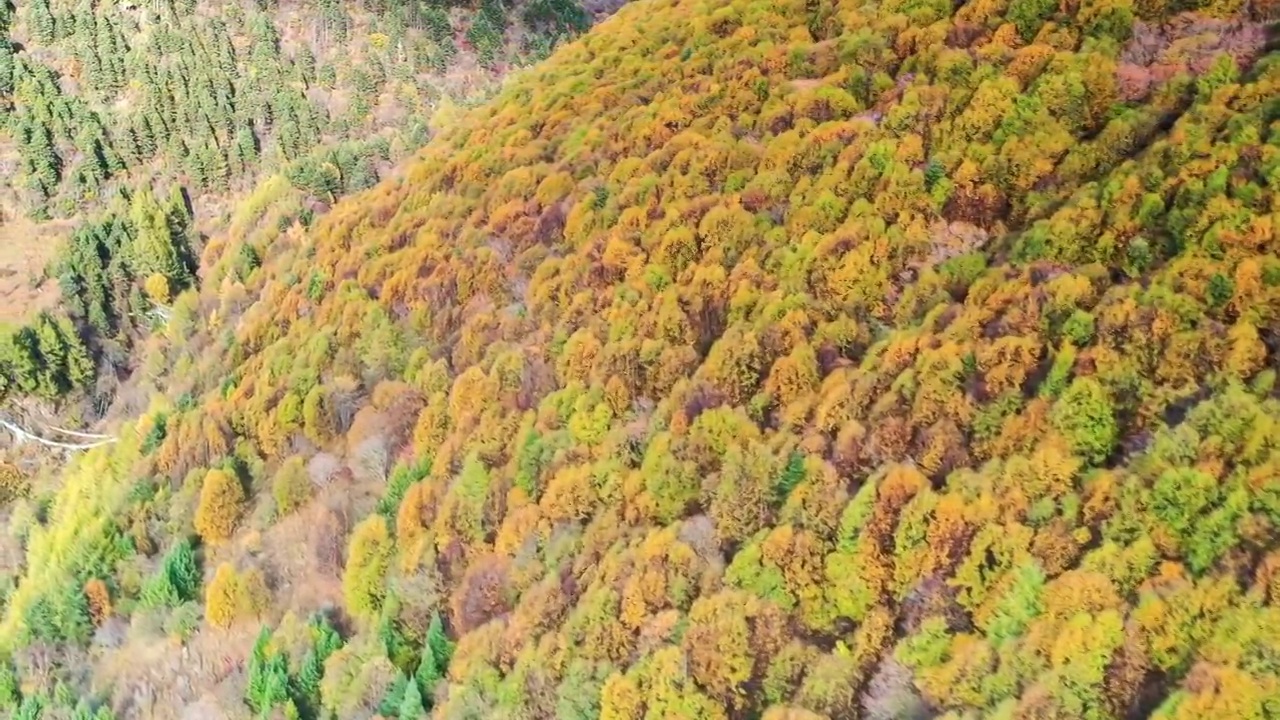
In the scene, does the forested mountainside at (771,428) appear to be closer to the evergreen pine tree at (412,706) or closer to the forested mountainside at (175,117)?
the evergreen pine tree at (412,706)

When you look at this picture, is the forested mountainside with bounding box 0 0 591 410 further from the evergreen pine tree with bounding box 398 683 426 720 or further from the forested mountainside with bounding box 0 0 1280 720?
the evergreen pine tree with bounding box 398 683 426 720

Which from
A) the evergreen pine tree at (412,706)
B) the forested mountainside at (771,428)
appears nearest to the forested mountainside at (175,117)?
the forested mountainside at (771,428)

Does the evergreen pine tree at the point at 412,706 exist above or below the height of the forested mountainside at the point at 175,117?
below

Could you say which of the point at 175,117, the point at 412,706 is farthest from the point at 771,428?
the point at 175,117

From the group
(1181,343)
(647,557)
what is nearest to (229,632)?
(647,557)

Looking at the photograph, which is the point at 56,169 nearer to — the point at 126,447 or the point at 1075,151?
the point at 126,447

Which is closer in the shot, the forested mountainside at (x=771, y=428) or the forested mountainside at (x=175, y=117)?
the forested mountainside at (x=771, y=428)
